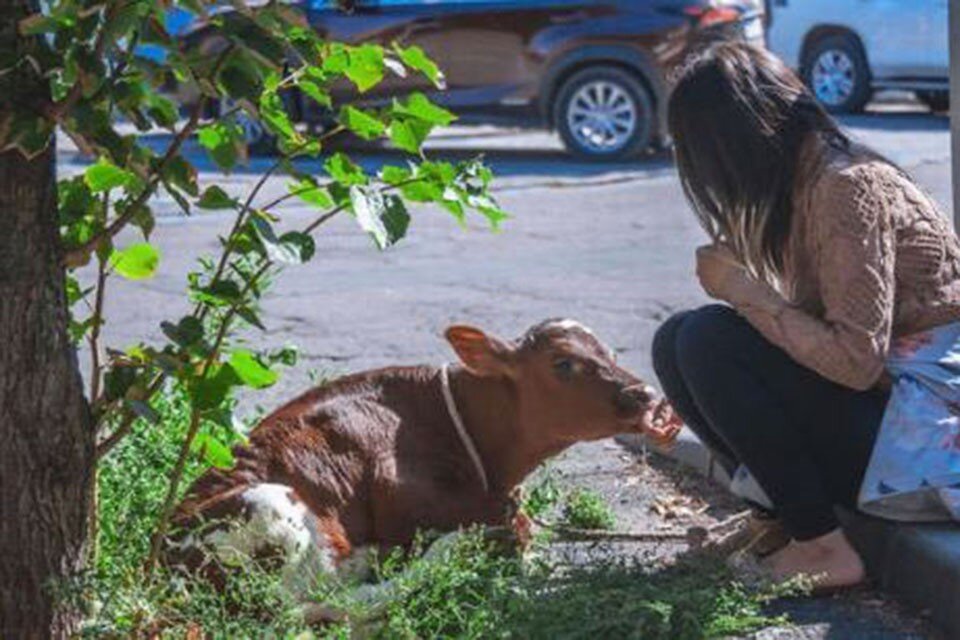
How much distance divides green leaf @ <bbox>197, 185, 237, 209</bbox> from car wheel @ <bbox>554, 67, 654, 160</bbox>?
12.0m

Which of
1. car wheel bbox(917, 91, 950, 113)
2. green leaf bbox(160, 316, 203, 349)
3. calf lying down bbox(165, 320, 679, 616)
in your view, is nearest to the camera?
green leaf bbox(160, 316, 203, 349)

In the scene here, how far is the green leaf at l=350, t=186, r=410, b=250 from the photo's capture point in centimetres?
380

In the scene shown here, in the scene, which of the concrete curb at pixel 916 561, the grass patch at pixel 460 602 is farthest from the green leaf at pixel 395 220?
Answer: the concrete curb at pixel 916 561

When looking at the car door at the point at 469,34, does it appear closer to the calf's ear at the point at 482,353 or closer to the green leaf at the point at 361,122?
the calf's ear at the point at 482,353

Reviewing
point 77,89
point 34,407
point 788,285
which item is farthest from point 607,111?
point 77,89

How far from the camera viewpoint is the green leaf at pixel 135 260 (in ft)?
14.1

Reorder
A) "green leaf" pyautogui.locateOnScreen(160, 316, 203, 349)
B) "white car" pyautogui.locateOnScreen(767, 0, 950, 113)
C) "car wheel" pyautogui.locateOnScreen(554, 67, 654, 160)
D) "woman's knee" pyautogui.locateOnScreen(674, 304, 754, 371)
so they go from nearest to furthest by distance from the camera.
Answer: "green leaf" pyautogui.locateOnScreen(160, 316, 203, 349) → "woman's knee" pyautogui.locateOnScreen(674, 304, 754, 371) → "car wheel" pyautogui.locateOnScreen(554, 67, 654, 160) → "white car" pyautogui.locateOnScreen(767, 0, 950, 113)

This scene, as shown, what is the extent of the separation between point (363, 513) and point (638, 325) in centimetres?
434

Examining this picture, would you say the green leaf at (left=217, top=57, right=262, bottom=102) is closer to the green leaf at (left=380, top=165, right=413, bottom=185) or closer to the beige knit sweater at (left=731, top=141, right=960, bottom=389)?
the green leaf at (left=380, top=165, right=413, bottom=185)

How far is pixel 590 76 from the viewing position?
15.8m

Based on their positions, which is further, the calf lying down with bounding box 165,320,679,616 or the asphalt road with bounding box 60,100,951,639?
the asphalt road with bounding box 60,100,951,639

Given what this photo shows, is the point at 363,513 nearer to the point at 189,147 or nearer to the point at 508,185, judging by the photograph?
the point at 508,185

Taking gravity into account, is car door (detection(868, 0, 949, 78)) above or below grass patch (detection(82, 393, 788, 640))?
below

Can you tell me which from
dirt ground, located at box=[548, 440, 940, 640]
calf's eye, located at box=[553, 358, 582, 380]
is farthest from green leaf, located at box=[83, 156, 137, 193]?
dirt ground, located at box=[548, 440, 940, 640]
